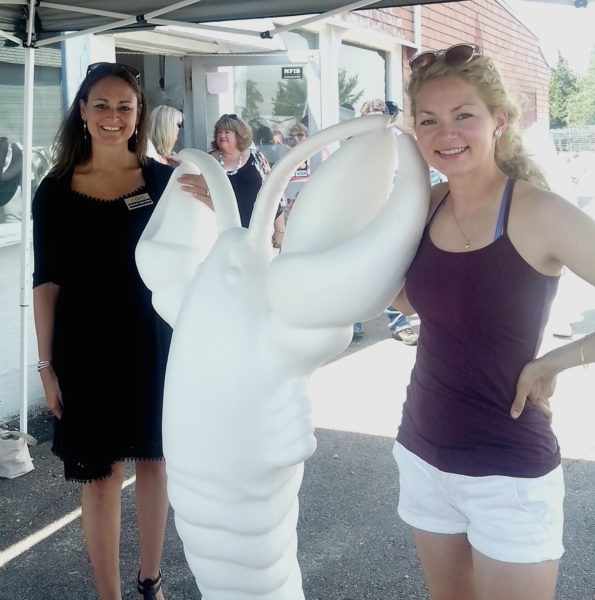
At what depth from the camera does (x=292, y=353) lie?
51.5 inches

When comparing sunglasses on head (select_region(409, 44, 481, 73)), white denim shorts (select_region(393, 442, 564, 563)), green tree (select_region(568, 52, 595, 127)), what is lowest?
white denim shorts (select_region(393, 442, 564, 563))

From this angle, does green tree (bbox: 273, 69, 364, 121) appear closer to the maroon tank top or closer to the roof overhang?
the roof overhang

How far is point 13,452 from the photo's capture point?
342 cm

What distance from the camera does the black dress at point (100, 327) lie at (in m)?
1.94

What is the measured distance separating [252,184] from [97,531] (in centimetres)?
254

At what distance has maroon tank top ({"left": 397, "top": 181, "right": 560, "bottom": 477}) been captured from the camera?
4.33 feet

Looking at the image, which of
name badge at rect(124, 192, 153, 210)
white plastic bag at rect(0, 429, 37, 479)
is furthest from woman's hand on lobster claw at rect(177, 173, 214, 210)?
white plastic bag at rect(0, 429, 37, 479)

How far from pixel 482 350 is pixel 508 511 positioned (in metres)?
0.31

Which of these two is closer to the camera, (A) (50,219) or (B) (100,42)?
(A) (50,219)

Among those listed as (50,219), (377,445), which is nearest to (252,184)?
(377,445)

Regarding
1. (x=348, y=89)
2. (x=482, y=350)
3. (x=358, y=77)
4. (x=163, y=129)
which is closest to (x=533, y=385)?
(x=482, y=350)

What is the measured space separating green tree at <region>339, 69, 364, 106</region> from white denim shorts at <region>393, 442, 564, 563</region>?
21.7 feet

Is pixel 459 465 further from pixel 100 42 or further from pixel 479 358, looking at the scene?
pixel 100 42

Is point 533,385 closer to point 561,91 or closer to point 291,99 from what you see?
point 291,99
